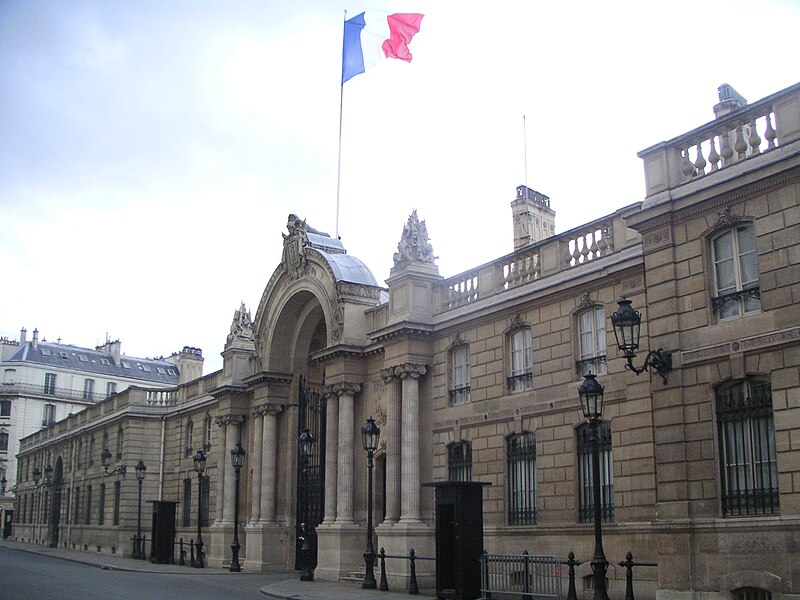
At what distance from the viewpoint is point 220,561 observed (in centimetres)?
4003

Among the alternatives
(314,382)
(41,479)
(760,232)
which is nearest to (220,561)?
(314,382)

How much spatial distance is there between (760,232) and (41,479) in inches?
2568

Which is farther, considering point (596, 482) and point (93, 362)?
point (93, 362)

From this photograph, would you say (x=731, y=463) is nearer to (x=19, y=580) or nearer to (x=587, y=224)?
(x=587, y=224)

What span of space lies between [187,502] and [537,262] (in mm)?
28699

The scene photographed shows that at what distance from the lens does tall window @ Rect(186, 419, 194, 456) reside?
4925cm

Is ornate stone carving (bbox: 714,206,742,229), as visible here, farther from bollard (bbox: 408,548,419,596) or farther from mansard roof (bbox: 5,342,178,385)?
mansard roof (bbox: 5,342,178,385)

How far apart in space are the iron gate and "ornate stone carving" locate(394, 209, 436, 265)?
8.20m

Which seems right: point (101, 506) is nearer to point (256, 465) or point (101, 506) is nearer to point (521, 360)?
point (256, 465)

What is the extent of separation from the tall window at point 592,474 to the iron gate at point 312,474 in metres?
13.8

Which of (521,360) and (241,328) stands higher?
(241,328)

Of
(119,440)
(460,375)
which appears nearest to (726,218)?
(460,375)

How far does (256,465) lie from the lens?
39.1m

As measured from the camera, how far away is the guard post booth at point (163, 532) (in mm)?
42750
